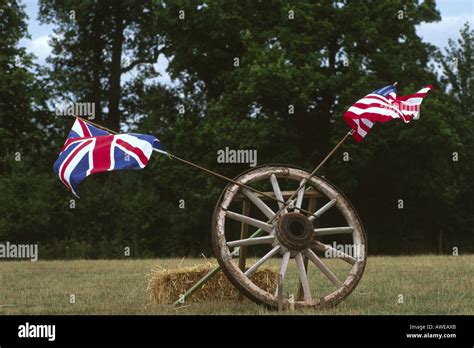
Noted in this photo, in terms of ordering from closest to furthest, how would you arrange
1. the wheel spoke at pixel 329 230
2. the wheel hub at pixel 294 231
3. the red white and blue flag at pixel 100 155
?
the red white and blue flag at pixel 100 155
the wheel hub at pixel 294 231
the wheel spoke at pixel 329 230

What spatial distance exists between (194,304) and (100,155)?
277 centimetres

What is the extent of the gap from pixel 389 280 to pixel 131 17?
31.2m

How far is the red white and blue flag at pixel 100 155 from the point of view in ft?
37.8

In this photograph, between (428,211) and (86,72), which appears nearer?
(428,211)

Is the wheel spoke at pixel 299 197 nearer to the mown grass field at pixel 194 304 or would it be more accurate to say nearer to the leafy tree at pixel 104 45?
the mown grass field at pixel 194 304

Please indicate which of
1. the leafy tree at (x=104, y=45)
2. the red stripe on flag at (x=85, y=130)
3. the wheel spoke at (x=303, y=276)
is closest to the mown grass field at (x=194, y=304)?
the wheel spoke at (x=303, y=276)

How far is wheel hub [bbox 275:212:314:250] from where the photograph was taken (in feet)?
38.7

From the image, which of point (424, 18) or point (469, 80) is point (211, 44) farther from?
point (469, 80)

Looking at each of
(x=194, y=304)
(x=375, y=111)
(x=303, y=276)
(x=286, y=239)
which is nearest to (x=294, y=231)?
(x=286, y=239)

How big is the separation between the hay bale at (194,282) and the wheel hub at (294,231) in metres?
1.66

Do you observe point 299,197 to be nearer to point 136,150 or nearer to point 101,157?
point 136,150

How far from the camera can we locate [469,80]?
148 feet
